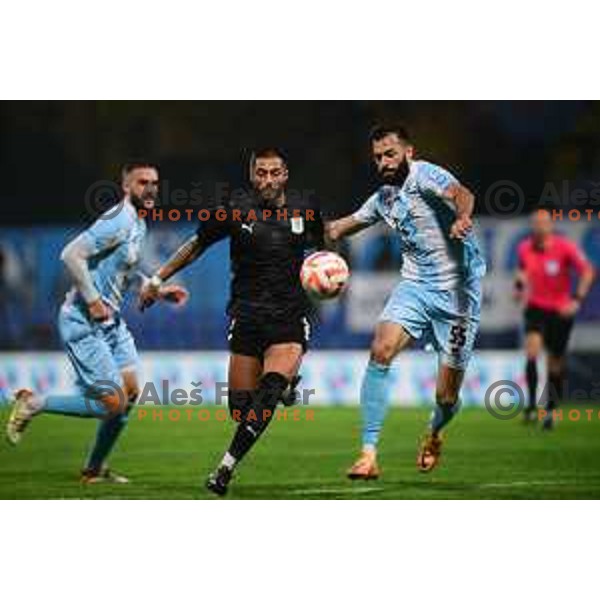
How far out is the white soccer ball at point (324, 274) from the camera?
27.7 ft

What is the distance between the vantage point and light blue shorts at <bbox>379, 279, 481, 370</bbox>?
882 cm

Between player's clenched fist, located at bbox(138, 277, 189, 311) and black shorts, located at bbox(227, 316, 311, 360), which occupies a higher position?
player's clenched fist, located at bbox(138, 277, 189, 311)

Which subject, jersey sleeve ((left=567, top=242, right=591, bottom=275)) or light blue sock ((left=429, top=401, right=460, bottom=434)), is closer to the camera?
light blue sock ((left=429, top=401, right=460, bottom=434))

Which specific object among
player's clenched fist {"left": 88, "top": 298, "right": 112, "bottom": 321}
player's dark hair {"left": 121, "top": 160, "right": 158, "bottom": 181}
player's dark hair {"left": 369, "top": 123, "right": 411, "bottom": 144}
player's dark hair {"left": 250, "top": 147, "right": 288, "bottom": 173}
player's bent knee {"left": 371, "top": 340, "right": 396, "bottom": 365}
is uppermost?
player's dark hair {"left": 369, "top": 123, "right": 411, "bottom": 144}

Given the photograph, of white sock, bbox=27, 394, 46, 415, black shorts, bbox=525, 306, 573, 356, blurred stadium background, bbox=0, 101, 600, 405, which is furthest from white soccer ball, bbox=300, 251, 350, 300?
black shorts, bbox=525, 306, 573, 356

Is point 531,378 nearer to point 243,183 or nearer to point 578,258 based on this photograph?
point 578,258

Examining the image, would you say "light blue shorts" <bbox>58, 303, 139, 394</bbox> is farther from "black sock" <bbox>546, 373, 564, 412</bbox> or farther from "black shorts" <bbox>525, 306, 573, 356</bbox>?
"black shorts" <bbox>525, 306, 573, 356</bbox>

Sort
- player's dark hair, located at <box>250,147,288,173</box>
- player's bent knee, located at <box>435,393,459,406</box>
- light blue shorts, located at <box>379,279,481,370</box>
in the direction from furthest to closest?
1. player's bent knee, located at <box>435,393,459,406</box>
2. player's dark hair, located at <box>250,147,288,173</box>
3. light blue shorts, located at <box>379,279,481,370</box>

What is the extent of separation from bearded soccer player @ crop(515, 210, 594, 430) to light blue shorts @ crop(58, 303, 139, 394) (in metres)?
2.76

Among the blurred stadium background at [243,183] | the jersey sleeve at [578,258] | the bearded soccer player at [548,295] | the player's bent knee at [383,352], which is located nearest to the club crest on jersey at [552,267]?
the bearded soccer player at [548,295]

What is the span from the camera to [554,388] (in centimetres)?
1088

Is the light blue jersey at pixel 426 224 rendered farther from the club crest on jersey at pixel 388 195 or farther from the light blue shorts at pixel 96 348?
the light blue shorts at pixel 96 348

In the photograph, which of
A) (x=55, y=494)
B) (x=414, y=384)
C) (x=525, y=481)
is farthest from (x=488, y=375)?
(x=55, y=494)

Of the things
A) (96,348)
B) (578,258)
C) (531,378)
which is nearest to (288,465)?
(96,348)
